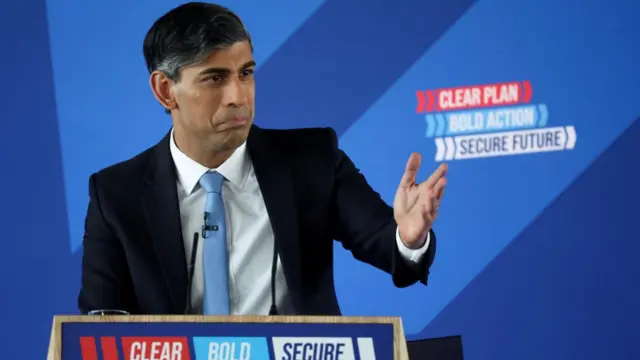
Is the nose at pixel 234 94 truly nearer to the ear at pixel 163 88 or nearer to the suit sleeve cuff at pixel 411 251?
the ear at pixel 163 88

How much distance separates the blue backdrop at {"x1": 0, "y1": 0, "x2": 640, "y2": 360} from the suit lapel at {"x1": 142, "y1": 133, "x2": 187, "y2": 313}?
1.57 metres

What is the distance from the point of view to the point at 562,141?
12.9ft

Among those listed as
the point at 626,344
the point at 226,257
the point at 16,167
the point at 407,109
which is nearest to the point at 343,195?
the point at 226,257

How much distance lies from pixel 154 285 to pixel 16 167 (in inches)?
72.2

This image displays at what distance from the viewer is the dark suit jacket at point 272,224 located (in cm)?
211

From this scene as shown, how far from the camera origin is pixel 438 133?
3822 mm

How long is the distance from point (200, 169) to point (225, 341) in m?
0.71

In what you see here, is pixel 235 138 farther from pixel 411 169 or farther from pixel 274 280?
pixel 411 169

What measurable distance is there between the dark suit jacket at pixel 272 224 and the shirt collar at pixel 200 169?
0.02 m

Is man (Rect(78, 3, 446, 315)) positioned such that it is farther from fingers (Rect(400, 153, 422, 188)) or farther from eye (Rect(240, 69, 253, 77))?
fingers (Rect(400, 153, 422, 188))

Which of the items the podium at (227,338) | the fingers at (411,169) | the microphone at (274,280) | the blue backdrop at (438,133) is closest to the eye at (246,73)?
the microphone at (274,280)

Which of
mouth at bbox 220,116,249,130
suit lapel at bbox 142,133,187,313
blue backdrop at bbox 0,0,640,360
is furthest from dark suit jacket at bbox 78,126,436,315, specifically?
blue backdrop at bbox 0,0,640,360

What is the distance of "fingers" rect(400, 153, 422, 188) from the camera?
1856mm

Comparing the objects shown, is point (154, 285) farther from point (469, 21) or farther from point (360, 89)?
point (469, 21)
